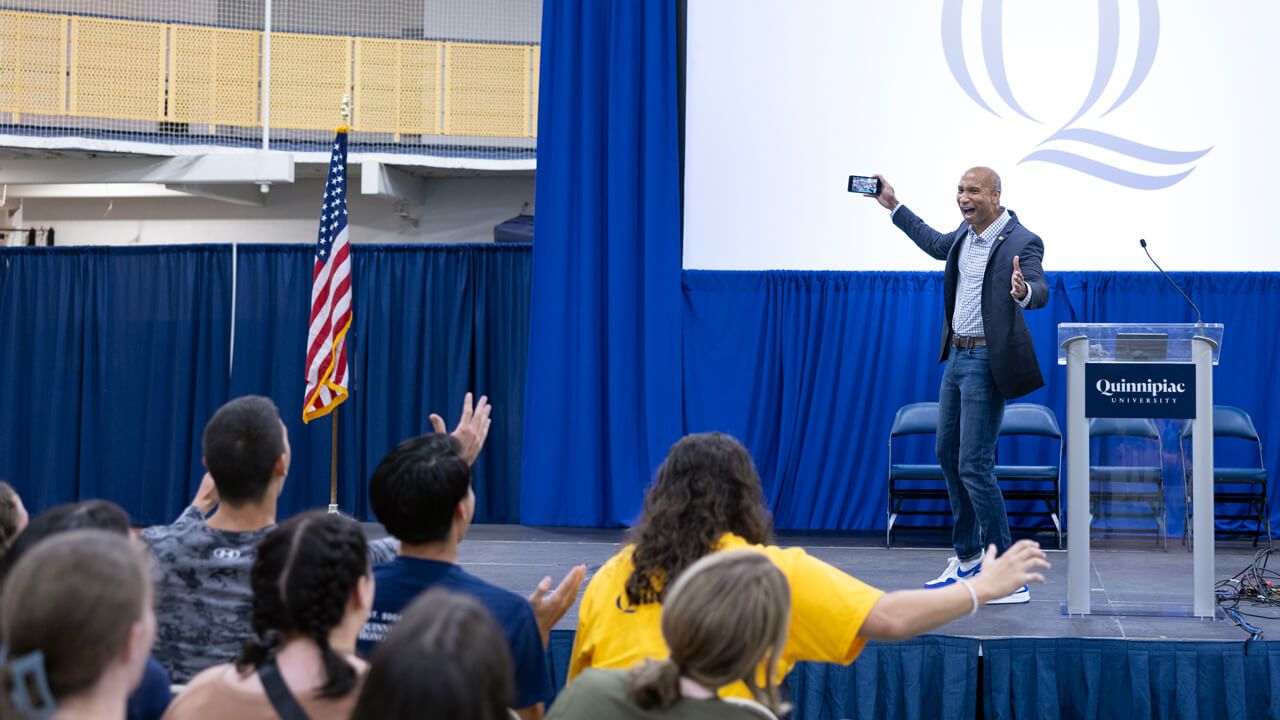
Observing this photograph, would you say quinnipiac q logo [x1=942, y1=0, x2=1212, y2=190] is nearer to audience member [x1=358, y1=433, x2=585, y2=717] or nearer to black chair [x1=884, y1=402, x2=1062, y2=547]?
black chair [x1=884, y1=402, x2=1062, y2=547]

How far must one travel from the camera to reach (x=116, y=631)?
129 cm

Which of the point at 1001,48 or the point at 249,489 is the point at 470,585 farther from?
the point at 1001,48

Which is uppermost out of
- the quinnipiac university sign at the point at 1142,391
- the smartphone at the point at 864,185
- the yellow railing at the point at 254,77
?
the yellow railing at the point at 254,77

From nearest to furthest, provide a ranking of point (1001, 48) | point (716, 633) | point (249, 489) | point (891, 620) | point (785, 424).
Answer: point (716, 633) → point (891, 620) → point (249, 489) → point (1001, 48) → point (785, 424)

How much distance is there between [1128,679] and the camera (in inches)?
138

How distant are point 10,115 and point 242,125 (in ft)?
6.35

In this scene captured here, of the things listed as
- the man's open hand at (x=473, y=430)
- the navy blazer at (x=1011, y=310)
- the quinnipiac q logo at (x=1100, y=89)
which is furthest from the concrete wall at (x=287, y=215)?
the man's open hand at (x=473, y=430)

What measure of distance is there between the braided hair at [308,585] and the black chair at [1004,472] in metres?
4.25

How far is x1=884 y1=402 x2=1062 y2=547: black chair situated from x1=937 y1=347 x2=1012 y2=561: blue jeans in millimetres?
1243

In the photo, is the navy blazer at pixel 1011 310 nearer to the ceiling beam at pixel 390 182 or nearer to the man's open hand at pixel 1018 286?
the man's open hand at pixel 1018 286

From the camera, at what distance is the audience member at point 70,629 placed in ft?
4.09

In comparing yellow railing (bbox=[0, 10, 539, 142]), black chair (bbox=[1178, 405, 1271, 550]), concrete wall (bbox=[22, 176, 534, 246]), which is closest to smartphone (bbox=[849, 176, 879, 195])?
black chair (bbox=[1178, 405, 1271, 550])

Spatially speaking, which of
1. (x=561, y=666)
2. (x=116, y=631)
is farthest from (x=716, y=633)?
(x=561, y=666)

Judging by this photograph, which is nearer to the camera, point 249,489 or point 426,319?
point 249,489
